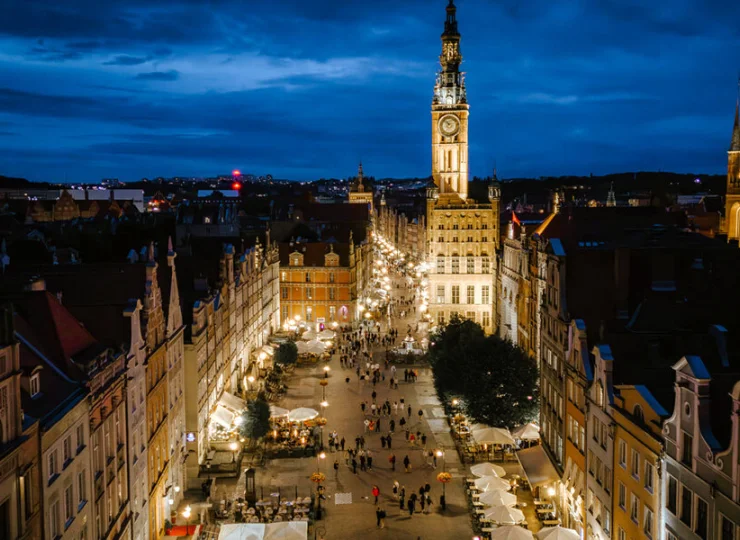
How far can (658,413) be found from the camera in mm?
24219

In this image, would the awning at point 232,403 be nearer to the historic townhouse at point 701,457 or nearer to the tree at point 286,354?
the tree at point 286,354

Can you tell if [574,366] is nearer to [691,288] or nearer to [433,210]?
[691,288]

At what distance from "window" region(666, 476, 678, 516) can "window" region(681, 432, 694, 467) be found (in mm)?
929

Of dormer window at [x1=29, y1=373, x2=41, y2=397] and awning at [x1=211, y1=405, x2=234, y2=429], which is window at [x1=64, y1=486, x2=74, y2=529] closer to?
dormer window at [x1=29, y1=373, x2=41, y2=397]

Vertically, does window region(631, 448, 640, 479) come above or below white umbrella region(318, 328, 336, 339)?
above

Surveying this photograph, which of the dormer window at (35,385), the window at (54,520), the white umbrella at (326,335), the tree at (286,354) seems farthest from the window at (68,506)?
the white umbrella at (326,335)

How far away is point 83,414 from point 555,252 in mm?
23561

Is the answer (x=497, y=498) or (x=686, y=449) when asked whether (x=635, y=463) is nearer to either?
(x=686, y=449)

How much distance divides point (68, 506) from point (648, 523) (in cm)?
1828

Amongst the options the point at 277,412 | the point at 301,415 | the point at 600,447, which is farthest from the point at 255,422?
the point at 600,447

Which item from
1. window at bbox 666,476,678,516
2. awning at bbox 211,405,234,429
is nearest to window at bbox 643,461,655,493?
window at bbox 666,476,678,516

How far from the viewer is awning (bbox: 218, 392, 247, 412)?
156 feet

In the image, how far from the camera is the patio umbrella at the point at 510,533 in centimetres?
3083

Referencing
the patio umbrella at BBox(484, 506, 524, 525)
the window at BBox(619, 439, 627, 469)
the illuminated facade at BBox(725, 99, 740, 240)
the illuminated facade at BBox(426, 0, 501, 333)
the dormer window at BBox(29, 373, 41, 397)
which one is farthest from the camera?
the illuminated facade at BBox(426, 0, 501, 333)
